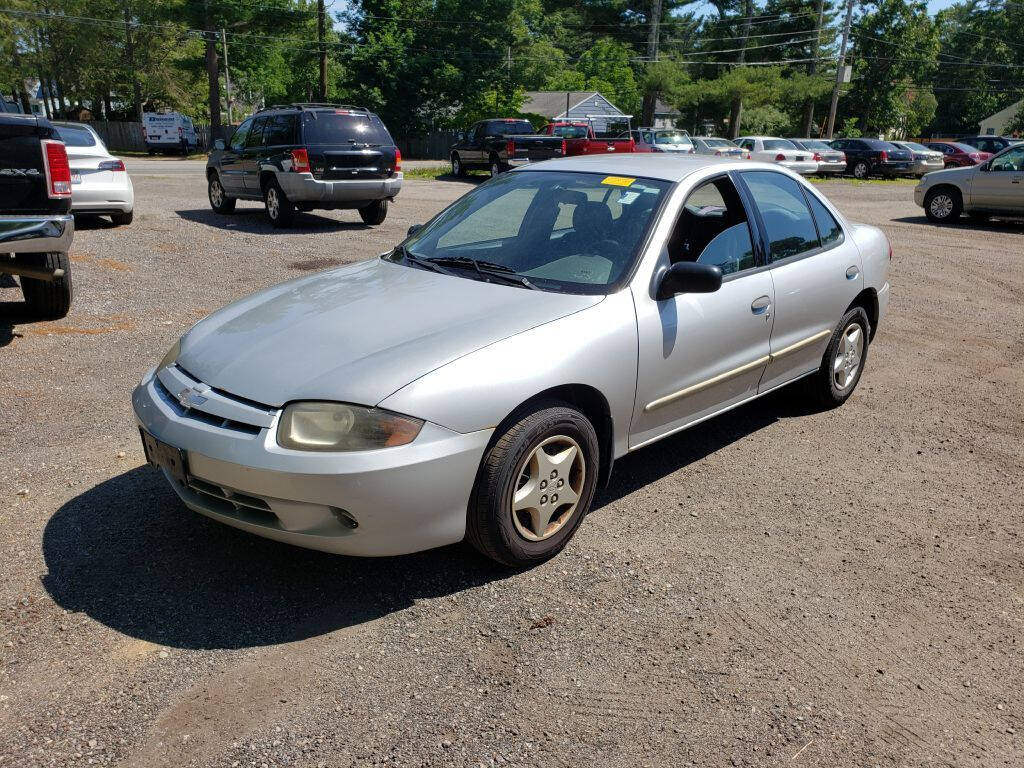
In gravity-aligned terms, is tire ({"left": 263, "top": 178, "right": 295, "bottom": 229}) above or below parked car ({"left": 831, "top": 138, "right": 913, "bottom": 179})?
below

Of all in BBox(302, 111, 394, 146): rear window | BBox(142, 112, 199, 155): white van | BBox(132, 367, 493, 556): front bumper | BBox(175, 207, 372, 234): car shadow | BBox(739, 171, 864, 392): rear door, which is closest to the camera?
BBox(132, 367, 493, 556): front bumper

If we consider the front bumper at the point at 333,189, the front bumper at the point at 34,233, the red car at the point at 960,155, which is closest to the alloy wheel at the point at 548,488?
the front bumper at the point at 34,233

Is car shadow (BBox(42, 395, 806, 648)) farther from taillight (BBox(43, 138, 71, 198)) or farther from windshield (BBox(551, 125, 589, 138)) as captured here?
windshield (BBox(551, 125, 589, 138))

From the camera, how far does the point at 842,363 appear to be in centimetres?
551

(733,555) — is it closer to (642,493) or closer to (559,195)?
(642,493)

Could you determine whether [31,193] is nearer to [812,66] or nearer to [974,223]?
[974,223]

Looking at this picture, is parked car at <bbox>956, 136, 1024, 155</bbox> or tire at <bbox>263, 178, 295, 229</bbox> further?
parked car at <bbox>956, 136, 1024, 155</bbox>

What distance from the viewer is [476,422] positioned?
314 cm

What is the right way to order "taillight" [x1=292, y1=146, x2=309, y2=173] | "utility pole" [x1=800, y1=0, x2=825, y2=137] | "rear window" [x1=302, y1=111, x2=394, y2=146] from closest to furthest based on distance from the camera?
"taillight" [x1=292, y1=146, x2=309, y2=173] < "rear window" [x1=302, y1=111, x2=394, y2=146] < "utility pole" [x1=800, y1=0, x2=825, y2=137]

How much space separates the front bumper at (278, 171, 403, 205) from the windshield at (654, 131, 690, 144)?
1629 cm

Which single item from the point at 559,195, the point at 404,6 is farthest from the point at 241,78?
the point at 559,195

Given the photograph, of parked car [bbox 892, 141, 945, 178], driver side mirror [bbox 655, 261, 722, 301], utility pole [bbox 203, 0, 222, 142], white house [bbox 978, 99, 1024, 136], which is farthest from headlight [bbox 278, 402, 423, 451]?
white house [bbox 978, 99, 1024, 136]

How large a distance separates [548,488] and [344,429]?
90 cm

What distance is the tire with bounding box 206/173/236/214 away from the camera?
1474 cm
